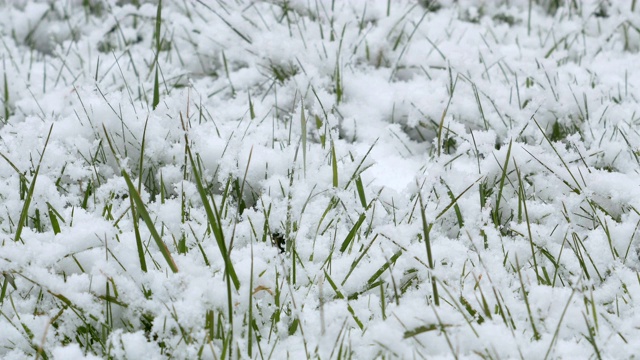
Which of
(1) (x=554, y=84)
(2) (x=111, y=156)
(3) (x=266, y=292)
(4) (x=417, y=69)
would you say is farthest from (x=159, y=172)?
(1) (x=554, y=84)

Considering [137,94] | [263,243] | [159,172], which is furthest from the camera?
[137,94]

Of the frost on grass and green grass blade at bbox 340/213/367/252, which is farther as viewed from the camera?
green grass blade at bbox 340/213/367/252

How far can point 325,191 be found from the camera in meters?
1.21

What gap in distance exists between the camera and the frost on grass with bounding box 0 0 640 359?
2.98ft

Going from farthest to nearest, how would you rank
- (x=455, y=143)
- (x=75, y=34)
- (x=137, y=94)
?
1. (x=75, y=34)
2. (x=137, y=94)
3. (x=455, y=143)

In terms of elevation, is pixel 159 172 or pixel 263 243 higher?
pixel 159 172

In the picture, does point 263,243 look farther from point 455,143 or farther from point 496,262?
point 455,143

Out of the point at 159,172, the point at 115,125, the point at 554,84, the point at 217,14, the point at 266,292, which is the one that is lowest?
the point at 266,292

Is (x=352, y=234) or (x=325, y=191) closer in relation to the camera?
(x=352, y=234)

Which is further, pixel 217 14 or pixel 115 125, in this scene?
pixel 217 14

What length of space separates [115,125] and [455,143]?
0.81 metres

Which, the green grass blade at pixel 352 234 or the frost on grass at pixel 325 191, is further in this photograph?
the green grass blade at pixel 352 234

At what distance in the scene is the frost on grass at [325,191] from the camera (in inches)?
35.8

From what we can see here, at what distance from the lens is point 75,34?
A: 2.17 m
